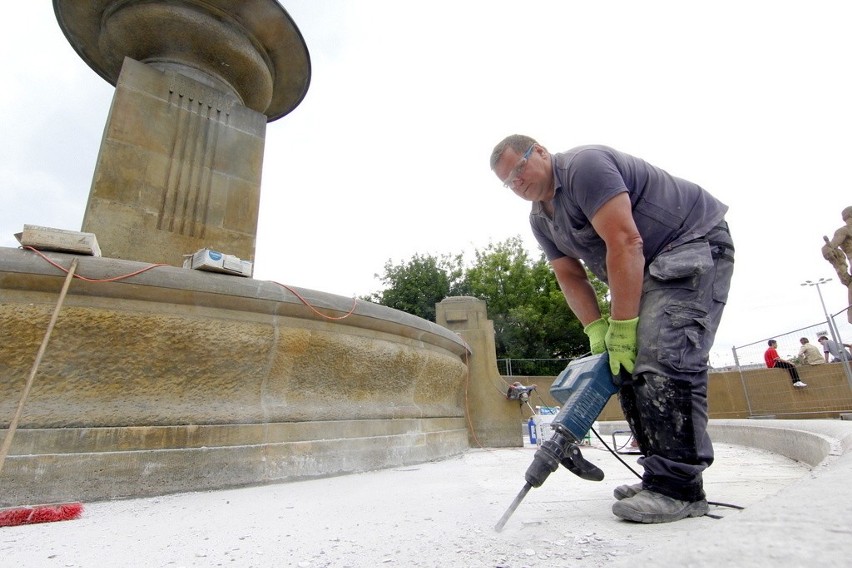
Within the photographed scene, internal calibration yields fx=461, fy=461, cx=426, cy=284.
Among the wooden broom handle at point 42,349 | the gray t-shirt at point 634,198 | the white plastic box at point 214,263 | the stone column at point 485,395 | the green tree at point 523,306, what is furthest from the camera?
the green tree at point 523,306

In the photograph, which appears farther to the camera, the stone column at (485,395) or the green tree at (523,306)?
the green tree at (523,306)

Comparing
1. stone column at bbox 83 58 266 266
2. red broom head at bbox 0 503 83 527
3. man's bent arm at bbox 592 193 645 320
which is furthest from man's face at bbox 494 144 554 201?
stone column at bbox 83 58 266 266

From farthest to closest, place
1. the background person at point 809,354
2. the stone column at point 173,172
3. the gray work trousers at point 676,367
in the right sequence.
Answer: the background person at point 809,354
the stone column at point 173,172
the gray work trousers at point 676,367

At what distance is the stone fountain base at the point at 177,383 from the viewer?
2.13 metres

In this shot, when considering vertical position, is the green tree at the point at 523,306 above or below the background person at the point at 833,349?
above

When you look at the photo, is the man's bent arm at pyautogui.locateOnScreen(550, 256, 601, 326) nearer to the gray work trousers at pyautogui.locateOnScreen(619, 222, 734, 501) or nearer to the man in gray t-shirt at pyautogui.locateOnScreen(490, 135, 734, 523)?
the man in gray t-shirt at pyautogui.locateOnScreen(490, 135, 734, 523)

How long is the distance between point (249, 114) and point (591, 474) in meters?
4.05

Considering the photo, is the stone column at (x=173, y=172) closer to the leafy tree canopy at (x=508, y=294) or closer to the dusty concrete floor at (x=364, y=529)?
the dusty concrete floor at (x=364, y=529)

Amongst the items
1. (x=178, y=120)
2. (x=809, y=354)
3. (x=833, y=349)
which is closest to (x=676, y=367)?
(x=178, y=120)

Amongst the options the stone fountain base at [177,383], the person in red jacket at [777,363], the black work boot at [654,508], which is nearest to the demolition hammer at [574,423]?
the black work boot at [654,508]

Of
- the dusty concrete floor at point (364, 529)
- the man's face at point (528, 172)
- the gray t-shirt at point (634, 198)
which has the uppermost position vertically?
the man's face at point (528, 172)

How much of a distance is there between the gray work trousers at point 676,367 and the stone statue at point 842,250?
10952mm

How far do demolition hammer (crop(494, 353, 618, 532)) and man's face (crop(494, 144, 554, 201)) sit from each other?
2.51 ft

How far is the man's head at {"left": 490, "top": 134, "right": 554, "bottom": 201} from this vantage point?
6.53 feet
